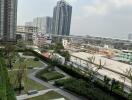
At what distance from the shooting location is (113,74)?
49062mm

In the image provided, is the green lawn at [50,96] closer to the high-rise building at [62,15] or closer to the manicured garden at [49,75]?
the manicured garden at [49,75]

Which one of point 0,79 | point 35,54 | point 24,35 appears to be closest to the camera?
point 0,79

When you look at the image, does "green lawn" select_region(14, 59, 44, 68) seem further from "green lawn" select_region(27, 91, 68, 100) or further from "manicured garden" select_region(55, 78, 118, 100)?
"green lawn" select_region(27, 91, 68, 100)

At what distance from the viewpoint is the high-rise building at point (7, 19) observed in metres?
90.7

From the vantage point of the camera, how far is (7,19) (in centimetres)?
9262

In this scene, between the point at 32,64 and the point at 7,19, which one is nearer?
the point at 32,64

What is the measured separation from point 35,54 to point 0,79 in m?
30.6

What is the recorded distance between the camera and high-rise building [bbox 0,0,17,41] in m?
90.7

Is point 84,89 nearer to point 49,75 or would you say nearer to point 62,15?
point 49,75

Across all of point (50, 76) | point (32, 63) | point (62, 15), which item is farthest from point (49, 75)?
point (62, 15)

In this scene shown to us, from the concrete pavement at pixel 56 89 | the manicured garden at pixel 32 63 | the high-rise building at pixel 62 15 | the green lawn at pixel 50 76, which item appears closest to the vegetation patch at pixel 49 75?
the green lawn at pixel 50 76

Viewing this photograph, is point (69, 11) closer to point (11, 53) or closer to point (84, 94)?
point (11, 53)

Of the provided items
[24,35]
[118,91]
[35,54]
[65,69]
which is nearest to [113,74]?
[65,69]

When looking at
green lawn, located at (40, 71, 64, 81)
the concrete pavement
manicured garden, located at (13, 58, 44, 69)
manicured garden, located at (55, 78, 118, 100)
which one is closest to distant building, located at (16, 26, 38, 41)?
manicured garden, located at (13, 58, 44, 69)
